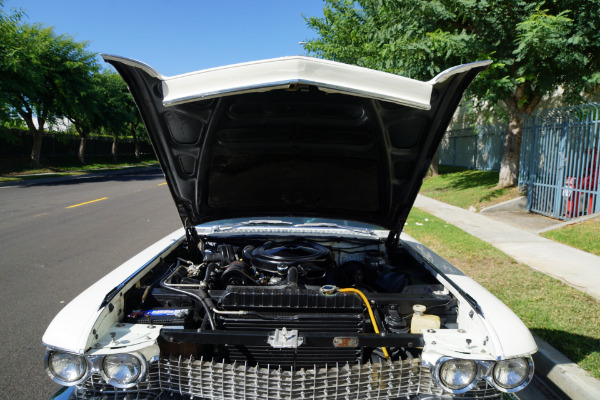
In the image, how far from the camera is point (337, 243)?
140 inches

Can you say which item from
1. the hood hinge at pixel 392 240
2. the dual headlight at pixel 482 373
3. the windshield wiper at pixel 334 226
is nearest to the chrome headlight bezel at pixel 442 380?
the dual headlight at pixel 482 373

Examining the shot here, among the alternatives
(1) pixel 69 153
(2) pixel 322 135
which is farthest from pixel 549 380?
(1) pixel 69 153

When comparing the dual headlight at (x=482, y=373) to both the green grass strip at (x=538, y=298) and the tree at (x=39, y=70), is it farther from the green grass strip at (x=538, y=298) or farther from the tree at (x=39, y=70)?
the tree at (x=39, y=70)

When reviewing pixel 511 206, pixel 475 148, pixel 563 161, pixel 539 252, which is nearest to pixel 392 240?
pixel 539 252

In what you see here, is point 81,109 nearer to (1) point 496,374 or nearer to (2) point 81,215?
(2) point 81,215

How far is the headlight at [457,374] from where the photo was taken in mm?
1857

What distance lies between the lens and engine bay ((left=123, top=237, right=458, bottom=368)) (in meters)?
1.98

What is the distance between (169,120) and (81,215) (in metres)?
9.02

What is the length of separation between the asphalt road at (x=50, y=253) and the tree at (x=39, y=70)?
7.30 m

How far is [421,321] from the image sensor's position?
2273mm

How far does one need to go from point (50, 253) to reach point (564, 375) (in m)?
7.07

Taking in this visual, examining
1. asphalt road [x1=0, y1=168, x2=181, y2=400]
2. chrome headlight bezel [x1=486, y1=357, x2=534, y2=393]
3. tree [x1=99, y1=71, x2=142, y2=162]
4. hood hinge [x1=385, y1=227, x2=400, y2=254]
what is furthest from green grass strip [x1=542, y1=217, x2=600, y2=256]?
tree [x1=99, y1=71, x2=142, y2=162]

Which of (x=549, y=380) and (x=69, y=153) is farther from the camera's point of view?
(x=69, y=153)

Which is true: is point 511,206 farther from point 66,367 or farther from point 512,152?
point 66,367
